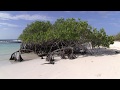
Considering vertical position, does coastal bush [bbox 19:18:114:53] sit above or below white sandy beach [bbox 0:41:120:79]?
above

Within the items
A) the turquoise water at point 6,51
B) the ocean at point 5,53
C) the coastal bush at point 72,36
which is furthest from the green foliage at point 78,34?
the turquoise water at point 6,51

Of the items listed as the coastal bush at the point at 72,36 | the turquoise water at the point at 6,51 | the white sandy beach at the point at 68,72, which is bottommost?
the turquoise water at the point at 6,51

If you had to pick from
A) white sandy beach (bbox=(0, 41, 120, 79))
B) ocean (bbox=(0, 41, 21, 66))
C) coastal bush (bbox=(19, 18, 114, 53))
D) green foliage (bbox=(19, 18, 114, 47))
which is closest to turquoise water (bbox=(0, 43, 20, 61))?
ocean (bbox=(0, 41, 21, 66))

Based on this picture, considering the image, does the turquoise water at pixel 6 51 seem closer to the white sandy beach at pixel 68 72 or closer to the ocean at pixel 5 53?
the ocean at pixel 5 53

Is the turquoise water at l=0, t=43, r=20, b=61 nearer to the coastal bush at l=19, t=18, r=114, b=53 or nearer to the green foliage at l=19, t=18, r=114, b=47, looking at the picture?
the coastal bush at l=19, t=18, r=114, b=53

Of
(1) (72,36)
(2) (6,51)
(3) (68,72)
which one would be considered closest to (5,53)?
(2) (6,51)

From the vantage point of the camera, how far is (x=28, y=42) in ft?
33.4

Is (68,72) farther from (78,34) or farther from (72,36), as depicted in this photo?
(78,34)

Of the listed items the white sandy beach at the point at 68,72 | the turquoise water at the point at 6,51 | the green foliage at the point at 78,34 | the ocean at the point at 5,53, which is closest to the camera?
the white sandy beach at the point at 68,72
